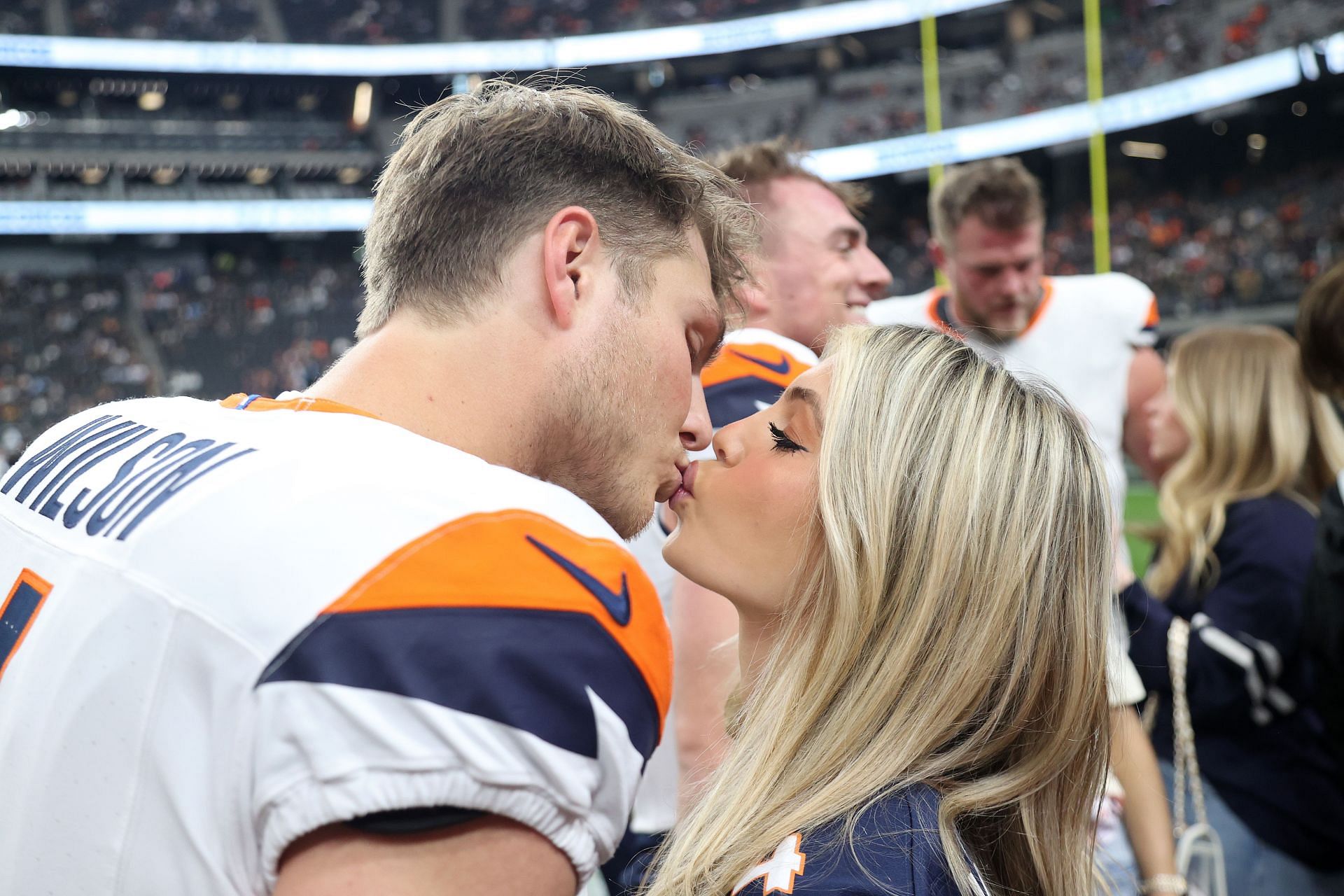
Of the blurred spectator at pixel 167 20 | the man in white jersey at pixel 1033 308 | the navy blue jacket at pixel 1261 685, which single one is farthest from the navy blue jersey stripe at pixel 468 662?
the blurred spectator at pixel 167 20

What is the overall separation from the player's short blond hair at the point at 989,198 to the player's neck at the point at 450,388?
265 cm

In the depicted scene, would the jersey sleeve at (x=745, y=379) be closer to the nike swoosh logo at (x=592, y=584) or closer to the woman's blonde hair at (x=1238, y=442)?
the nike swoosh logo at (x=592, y=584)

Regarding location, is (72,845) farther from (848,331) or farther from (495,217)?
(848,331)

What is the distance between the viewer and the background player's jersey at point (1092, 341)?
11.9ft

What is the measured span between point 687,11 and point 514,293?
2621cm

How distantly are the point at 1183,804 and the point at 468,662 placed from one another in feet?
7.58

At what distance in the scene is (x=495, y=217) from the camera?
1.26 m

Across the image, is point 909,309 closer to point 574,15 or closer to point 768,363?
point 768,363

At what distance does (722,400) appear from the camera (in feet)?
6.24

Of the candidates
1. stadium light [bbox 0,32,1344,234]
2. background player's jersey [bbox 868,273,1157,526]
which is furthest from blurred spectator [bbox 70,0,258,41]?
background player's jersey [bbox 868,273,1157,526]

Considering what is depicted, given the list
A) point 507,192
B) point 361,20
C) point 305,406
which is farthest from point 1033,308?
point 361,20

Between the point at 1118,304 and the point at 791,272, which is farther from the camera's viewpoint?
the point at 1118,304

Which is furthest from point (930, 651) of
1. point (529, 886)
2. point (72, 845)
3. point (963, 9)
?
point (963, 9)

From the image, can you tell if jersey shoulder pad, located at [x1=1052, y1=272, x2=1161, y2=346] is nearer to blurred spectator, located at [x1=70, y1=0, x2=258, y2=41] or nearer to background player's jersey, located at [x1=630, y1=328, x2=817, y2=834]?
background player's jersey, located at [x1=630, y1=328, x2=817, y2=834]
